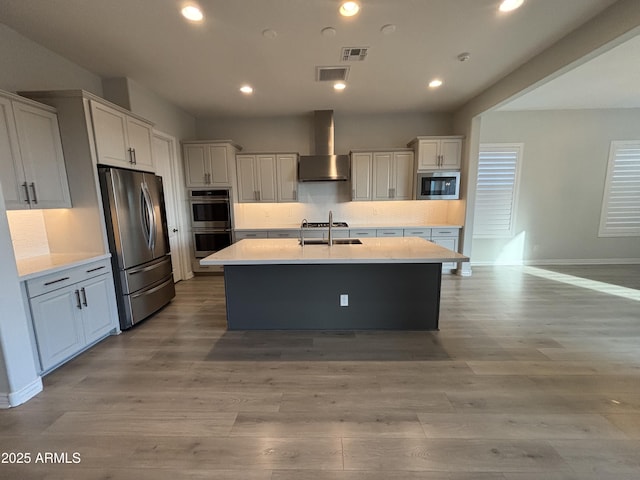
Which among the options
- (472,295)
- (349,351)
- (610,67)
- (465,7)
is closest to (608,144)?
(610,67)

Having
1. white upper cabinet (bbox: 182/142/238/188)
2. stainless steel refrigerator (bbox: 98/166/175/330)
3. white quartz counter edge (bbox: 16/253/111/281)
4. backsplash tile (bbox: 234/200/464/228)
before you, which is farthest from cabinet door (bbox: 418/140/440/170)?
white quartz counter edge (bbox: 16/253/111/281)

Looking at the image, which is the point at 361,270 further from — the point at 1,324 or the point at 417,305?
the point at 1,324

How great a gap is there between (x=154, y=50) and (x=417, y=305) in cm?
387

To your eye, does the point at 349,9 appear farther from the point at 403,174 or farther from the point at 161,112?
the point at 161,112

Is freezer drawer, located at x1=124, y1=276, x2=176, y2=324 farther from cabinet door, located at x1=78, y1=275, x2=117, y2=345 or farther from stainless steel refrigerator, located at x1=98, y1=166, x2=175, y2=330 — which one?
cabinet door, located at x1=78, y1=275, x2=117, y2=345

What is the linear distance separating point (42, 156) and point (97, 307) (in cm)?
149

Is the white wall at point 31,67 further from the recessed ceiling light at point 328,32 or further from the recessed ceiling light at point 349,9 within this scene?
the recessed ceiling light at point 349,9

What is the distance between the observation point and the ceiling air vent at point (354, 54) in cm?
282

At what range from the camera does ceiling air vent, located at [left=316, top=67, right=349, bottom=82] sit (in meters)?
3.26

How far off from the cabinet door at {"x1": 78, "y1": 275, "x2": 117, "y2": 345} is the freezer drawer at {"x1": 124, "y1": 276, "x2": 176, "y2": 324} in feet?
→ 0.58

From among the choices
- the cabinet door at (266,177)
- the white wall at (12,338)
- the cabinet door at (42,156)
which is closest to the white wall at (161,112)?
the cabinet door at (42,156)

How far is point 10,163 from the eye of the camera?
2.18m

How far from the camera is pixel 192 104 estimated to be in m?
4.44

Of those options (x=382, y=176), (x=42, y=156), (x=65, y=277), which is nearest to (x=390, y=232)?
(x=382, y=176)
